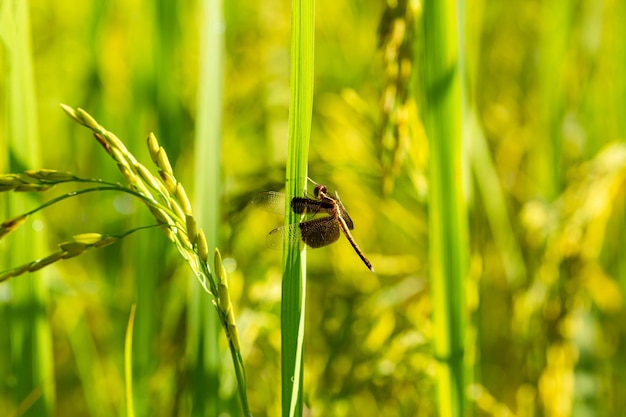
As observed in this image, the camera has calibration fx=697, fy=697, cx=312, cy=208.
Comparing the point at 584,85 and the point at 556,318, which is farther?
the point at 584,85

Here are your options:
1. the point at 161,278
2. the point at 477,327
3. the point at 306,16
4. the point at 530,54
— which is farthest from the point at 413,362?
the point at 530,54

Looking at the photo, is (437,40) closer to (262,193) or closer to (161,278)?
(262,193)

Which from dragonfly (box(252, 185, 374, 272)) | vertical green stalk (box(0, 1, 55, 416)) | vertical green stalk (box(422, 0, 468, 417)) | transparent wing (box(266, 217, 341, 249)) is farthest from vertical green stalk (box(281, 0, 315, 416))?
vertical green stalk (box(0, 1, 55, 416))

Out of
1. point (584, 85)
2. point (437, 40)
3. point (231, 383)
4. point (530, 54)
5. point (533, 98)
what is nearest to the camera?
point (437, 40)

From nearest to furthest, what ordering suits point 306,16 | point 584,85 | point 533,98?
1. point 306,16
2. point 584,85
3. point 533,98

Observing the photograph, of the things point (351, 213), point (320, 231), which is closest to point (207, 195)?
point (320, 231)

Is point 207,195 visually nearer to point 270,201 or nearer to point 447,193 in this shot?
point 270,201

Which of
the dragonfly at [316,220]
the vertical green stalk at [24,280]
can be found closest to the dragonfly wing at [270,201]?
the dragonfly at [316,220]

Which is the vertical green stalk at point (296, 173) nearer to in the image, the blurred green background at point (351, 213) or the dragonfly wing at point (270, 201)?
the blurred green background at point (351, 213)

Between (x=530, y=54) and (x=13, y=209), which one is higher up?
(x=530, y=54)
